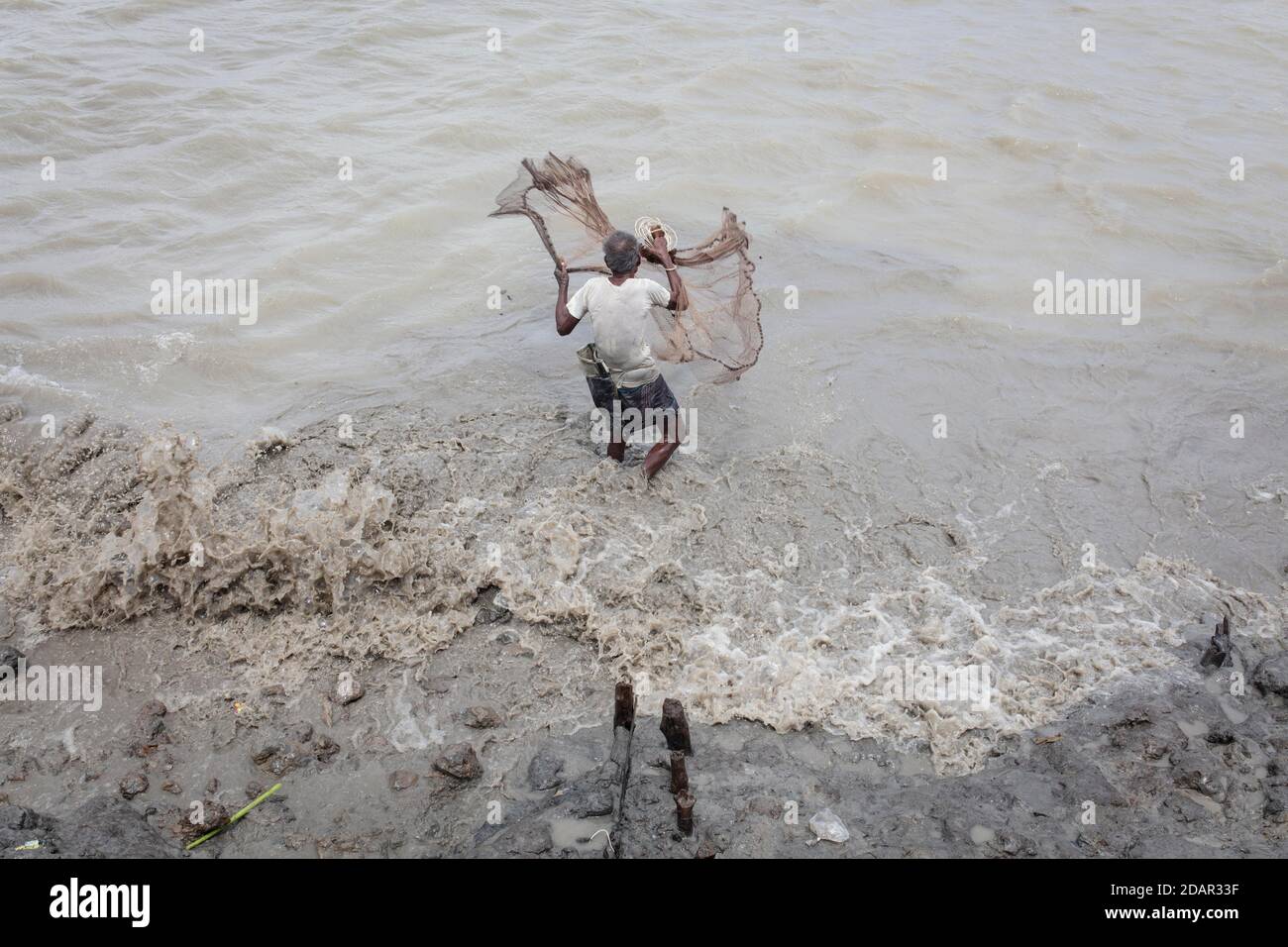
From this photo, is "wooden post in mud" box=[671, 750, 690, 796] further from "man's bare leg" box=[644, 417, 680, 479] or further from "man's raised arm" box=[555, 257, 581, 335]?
"man's raised arm" box=[555, 257, 581, 335]

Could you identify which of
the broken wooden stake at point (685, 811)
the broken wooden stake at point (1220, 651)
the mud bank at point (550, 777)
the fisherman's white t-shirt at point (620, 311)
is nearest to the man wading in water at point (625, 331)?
the fisherman's white t-shirt at point (620, 311)

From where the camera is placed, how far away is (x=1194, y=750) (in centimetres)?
434

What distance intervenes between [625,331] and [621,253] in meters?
0.48

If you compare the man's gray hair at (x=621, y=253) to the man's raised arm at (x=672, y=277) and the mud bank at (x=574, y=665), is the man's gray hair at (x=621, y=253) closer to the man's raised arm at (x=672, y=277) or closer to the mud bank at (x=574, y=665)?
the man's raised arm at (x=672, y=277)

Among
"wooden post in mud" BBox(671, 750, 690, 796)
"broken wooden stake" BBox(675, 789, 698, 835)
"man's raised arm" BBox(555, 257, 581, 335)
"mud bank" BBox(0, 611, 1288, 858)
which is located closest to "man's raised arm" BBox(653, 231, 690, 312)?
"man's raised arm" BBox(555, 257, 581, 335)

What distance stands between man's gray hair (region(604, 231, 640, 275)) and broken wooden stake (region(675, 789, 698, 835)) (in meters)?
2.97

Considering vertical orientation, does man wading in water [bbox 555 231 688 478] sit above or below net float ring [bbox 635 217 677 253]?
below

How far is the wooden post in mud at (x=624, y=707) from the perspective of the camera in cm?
414

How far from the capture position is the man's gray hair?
5.33 metres

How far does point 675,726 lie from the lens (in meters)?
4.11

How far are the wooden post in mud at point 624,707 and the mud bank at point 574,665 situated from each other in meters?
0.07

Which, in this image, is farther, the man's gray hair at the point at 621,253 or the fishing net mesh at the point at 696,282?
the fishing net mesh at the point at 696,282

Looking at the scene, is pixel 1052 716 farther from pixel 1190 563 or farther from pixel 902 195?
pixel 902 195

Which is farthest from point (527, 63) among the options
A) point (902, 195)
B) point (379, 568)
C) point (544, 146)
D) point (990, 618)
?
point (990, 618)
